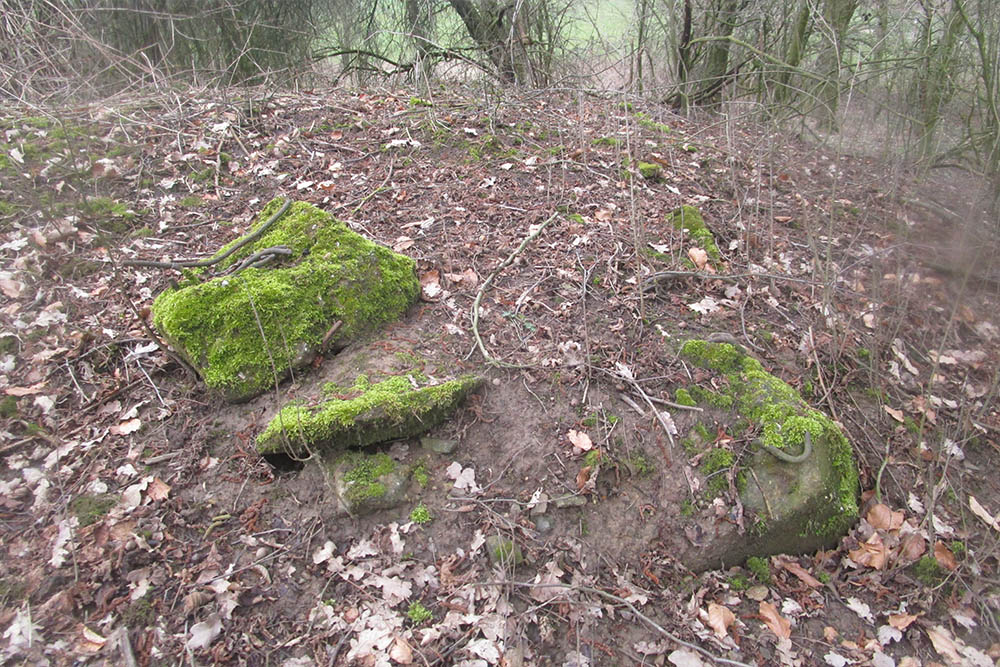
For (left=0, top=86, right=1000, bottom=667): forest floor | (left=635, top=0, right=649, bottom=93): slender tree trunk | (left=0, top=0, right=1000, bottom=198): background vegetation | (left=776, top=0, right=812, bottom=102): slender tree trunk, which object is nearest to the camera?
(left=0, top=86, right=1000, bottom=667): forest floor

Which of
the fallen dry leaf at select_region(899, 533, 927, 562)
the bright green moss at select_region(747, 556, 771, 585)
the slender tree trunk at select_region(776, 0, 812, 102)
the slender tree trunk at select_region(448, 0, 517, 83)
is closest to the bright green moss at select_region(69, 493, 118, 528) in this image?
the bright green moss at select_region(747, 556, 771, 585)

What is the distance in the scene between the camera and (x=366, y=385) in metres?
3.36

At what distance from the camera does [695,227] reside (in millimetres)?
5020

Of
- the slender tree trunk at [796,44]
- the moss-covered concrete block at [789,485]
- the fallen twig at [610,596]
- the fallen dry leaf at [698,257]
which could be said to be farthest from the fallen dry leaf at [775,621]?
the slender tree trunk at [796,44]

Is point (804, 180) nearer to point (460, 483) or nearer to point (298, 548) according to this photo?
point (460, 483)

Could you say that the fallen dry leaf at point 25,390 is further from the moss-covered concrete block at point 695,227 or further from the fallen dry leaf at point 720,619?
the moss-covered concrete block at point 695,227

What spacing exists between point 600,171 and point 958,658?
14.9 ft

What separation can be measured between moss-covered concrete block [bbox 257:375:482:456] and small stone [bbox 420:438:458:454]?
0.07 meters

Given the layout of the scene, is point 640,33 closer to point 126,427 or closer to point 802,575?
point 802,575

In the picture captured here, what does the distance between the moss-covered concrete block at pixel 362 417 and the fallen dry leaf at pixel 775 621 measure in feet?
6.43

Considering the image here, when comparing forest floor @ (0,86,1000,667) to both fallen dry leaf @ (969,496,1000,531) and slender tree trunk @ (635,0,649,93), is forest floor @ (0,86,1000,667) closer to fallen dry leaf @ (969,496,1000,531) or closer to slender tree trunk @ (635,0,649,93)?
fallen dry leaf @ (969,496,1000,531)

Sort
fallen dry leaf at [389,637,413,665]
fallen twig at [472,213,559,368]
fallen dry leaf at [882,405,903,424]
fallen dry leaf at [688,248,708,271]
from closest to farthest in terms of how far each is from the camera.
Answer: fallen dry leaf at [389,637,413,665], fallen twig at [472,213,559,368], fallen dry leaf at [882,405,903,424], fallen dry leaf at [688,248,708,271]

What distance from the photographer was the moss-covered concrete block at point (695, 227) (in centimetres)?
477

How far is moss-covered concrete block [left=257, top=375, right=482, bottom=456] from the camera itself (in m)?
3.08
